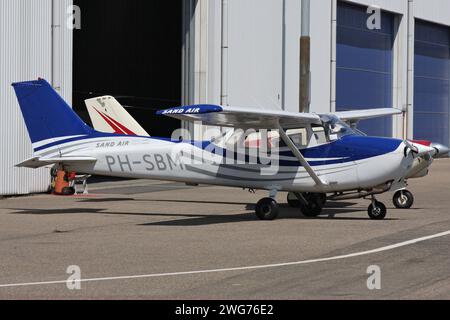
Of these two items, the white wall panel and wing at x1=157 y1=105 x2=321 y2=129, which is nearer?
wing at x1=157 y1=105 x2=321 y2=129

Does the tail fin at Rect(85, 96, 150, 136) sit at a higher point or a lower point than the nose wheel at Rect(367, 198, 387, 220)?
higher

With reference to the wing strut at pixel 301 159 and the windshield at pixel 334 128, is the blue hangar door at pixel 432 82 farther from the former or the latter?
the wing strut at pixel 301 159

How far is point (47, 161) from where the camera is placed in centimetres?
1664

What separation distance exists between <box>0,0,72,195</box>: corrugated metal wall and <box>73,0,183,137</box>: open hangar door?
13.2 meters

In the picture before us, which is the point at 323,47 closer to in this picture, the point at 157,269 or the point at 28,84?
the point at 28,84

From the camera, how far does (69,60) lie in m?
24.0

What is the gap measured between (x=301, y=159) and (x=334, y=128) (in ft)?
2.78

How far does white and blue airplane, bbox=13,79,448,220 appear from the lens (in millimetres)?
15703

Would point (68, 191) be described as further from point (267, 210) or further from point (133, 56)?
point (133, 56)

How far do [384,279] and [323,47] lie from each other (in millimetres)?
27628

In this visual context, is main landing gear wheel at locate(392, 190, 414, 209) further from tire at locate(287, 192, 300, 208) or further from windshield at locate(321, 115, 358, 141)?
windshield at locate(321, 115, 358, 141)

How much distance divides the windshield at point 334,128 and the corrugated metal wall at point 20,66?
30.3 ft

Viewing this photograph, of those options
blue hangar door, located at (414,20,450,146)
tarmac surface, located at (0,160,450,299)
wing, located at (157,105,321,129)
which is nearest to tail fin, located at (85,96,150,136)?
tarmac surface, located at (0,160,450,299)

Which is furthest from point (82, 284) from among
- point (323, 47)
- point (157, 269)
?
point (323, 47)
